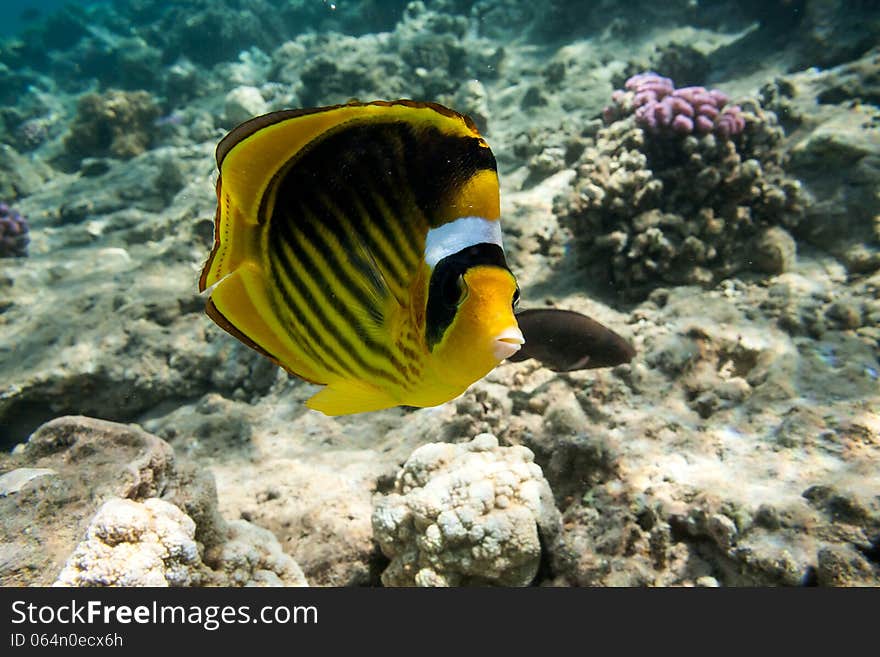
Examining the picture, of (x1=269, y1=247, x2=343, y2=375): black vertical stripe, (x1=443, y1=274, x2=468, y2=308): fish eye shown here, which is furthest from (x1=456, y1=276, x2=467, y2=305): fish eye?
(x1=269, y1=247, x2=343, y2=375): black vertical stripe

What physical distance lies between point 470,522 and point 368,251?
1866mm

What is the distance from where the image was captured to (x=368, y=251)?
75cm

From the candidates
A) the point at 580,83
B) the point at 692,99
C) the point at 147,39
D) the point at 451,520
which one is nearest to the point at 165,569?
the point at 451,520

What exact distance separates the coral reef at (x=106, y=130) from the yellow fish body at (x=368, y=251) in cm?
1216

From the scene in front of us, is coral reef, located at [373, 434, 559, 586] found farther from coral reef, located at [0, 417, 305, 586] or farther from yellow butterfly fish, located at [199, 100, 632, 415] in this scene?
yellow butterfly fish, located at [199, 100, 632, 415]

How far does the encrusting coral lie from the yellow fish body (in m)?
3.69

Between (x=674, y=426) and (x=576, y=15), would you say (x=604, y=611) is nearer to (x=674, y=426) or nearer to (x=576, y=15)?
(x=674, y=426)

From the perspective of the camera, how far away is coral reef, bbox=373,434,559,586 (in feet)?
7.44

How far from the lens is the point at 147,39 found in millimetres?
17094

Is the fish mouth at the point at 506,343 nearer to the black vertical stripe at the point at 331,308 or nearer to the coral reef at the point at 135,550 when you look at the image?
the black vertical stripe at the point at 331,308

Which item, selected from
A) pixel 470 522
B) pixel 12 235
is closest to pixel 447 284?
pixel 470 522

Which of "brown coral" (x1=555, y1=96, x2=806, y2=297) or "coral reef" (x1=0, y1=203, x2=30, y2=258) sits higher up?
"brown coral" (x1=555, y1=96, x2=806, y2=297)

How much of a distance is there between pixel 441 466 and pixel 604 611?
1.08 meters

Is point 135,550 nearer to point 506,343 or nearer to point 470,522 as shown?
point 470,522
